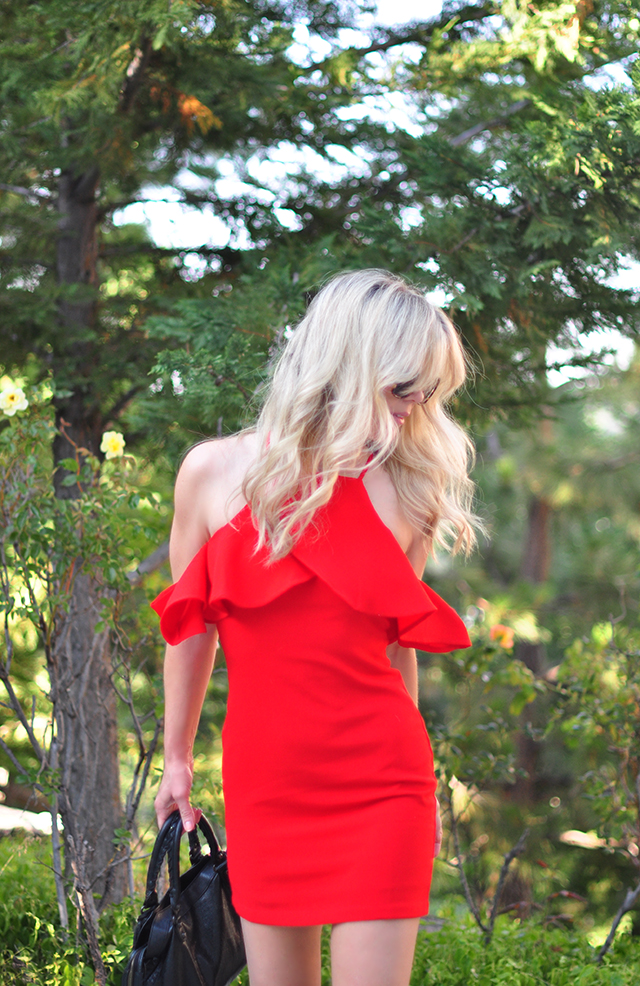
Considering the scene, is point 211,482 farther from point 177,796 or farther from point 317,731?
point 177,796

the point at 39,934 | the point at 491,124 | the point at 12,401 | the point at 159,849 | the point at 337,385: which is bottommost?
the point at 39,934

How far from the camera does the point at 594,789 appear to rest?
3236 millimetres

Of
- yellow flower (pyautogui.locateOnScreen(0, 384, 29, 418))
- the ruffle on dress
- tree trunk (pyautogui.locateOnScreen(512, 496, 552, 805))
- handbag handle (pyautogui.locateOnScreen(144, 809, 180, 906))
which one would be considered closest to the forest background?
yellow flower (pyautogui.locateOnScreen(0, 384, 29, 418))

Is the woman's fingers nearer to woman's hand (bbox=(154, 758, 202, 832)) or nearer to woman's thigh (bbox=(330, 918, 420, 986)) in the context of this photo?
woman's hand (bbox=(154, 758, 202, 832))

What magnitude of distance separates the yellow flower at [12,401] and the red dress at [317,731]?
1084 mm

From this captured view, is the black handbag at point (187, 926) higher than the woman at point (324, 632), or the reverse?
the woman at point (324, 632)

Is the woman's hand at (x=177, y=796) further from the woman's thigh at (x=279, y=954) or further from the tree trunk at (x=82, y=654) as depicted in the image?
the tree trunk at (x=82, y=654)

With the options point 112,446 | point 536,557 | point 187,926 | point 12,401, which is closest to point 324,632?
point 187,926

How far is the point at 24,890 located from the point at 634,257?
3187 mm

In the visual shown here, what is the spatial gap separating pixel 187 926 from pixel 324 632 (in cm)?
75

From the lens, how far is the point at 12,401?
246cm

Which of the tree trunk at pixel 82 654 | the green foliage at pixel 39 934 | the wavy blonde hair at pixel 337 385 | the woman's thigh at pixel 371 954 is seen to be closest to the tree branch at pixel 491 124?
the tree trunk at pixel 82 654

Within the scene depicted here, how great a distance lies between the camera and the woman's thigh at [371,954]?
57.2 inches

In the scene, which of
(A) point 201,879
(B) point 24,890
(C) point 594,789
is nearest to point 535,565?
(C) point 594,789
